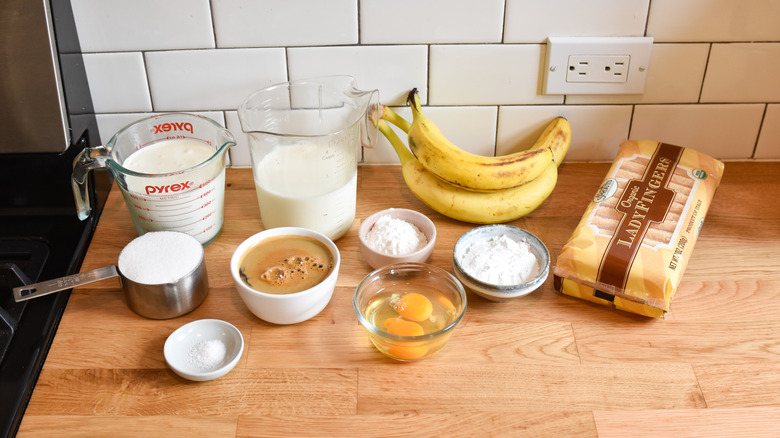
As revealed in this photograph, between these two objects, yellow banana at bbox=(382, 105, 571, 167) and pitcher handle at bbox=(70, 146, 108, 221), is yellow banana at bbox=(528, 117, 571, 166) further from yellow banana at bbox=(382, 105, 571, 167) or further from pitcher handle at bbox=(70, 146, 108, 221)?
pitcher handle at bbox=(70, 146, 108, 221)

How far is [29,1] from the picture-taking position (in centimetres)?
87

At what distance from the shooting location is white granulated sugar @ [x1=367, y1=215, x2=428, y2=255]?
0.90m

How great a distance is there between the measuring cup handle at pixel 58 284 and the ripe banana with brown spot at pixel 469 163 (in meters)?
0.47

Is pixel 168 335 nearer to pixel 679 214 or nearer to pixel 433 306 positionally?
pixel 433 306

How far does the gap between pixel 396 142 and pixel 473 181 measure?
16cm

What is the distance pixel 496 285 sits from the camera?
83 cm

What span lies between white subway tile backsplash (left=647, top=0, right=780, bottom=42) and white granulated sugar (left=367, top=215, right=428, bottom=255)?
488mm

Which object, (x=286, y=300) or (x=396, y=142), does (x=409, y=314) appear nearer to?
(x=286, y=300)

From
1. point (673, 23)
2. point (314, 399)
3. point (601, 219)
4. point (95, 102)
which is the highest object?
point (673, 23)

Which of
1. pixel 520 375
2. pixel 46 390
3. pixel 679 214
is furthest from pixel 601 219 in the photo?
pixel 46 390

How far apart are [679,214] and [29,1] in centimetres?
93

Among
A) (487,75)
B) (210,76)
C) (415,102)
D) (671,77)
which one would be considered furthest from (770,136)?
(210,76)

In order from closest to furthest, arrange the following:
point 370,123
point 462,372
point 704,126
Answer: point 462,372 → point 370,123 → point 704,126

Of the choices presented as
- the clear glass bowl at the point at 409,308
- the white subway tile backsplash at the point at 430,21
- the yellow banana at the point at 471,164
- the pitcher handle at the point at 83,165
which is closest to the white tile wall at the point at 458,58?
the white subway tile backsplash at the point at 430,21
